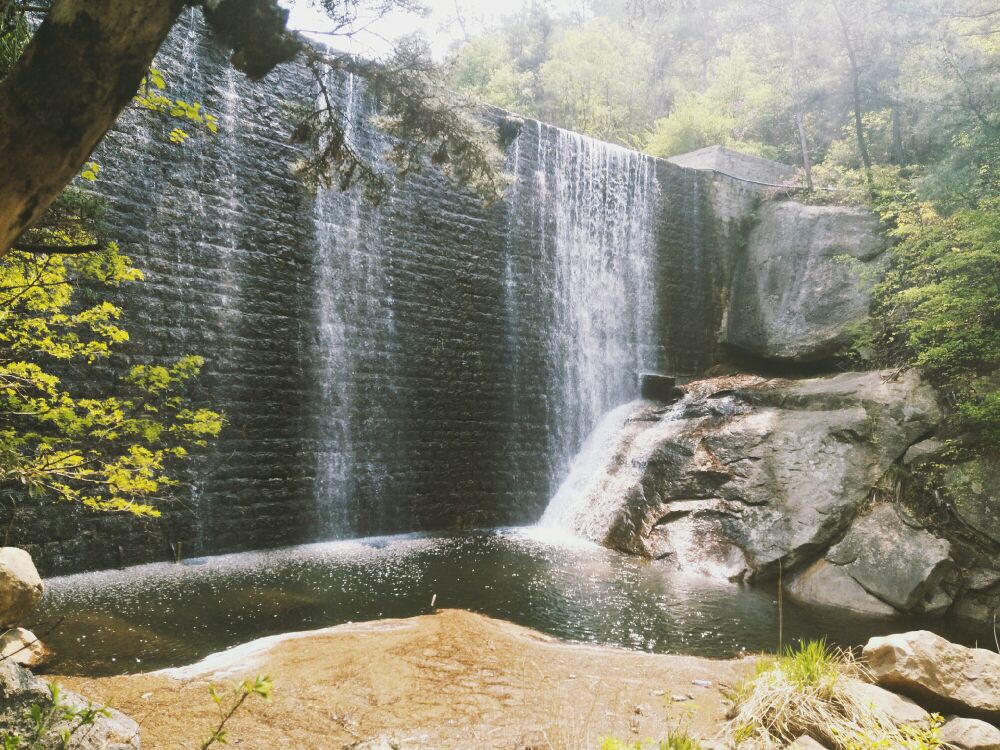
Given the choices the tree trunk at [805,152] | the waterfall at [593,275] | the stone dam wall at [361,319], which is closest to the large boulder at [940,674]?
the stone dam wall at [361,319]

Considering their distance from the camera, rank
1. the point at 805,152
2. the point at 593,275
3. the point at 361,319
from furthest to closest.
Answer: the point at 805,152, the point at 593,275, the point at 361,319

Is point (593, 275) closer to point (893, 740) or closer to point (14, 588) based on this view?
point (893, 740)

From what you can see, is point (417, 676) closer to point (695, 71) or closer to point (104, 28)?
point (104, 28)

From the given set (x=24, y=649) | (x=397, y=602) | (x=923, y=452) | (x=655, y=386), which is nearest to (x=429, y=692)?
(x=397, y=602)

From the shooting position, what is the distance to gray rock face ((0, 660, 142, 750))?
7.12 feet

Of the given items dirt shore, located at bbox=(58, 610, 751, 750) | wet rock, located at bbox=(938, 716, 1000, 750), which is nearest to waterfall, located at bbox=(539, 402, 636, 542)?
dirt shore, located at bbox=(58, 610, 751, 750)

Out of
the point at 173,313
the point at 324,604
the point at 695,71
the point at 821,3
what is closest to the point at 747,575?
the point at 324,604

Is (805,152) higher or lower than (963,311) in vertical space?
higher

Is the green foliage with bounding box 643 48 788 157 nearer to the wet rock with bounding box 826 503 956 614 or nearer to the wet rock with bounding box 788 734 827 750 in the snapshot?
the wet rock with bounding box 826 503 956 614

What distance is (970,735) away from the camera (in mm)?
2930

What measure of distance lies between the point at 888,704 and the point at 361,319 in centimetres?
695

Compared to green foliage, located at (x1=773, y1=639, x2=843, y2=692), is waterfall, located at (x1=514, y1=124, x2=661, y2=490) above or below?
above

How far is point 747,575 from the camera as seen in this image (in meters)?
6.98

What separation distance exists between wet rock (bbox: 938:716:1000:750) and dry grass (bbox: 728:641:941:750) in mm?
120
